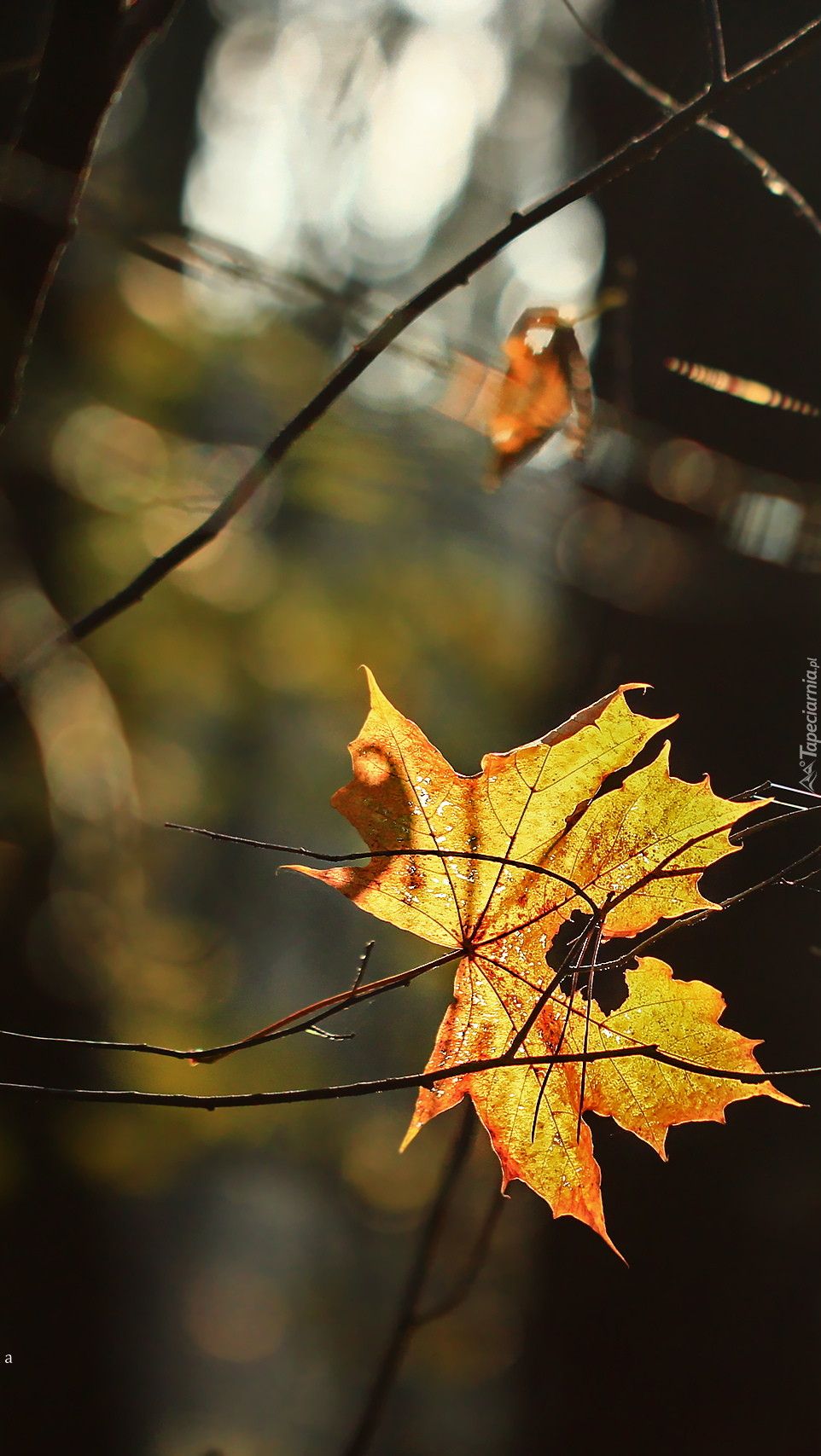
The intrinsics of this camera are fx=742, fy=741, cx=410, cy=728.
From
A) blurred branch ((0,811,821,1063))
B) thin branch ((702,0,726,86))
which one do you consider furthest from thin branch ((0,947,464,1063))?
thin branch ((702,0,726,86))

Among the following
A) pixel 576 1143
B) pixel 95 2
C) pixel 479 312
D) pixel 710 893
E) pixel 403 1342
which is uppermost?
pixel 479 312

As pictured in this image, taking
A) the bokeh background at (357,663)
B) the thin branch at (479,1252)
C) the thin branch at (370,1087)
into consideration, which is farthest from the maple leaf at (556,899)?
the thin branch at (479,1252)

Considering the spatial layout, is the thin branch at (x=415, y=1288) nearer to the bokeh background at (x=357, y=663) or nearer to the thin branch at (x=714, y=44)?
the bokeh background at (x=357, y=663)

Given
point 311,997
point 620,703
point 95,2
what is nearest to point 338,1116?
point 311,997

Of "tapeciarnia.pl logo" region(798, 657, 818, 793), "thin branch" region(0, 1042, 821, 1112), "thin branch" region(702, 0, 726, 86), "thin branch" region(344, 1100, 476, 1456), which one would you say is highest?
"thin branch" region(702, 0, 726, 86)

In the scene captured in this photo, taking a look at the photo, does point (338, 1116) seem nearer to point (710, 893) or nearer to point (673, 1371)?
point (673, 1371)

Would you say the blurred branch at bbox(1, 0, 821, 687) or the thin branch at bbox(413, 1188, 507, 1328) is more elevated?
the blurred branch at bbox(1, 0, 821, 687)

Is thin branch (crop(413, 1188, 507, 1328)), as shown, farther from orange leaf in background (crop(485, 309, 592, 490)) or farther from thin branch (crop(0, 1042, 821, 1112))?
orange leaf in background (crop(485, 309, 592, 490))
